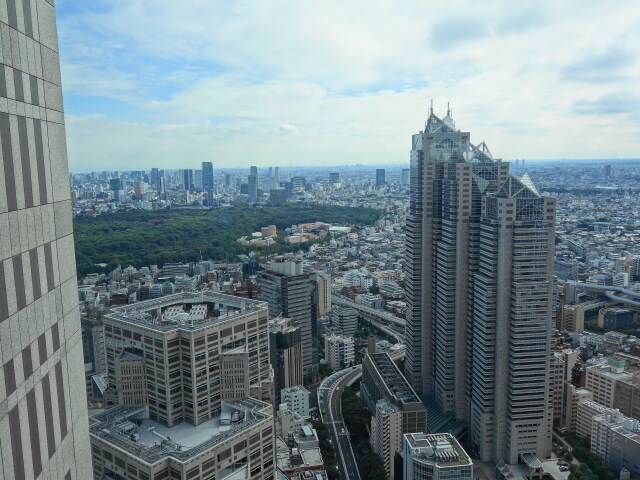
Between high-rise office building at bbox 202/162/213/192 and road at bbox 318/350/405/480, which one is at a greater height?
high-rise office building at bbox 202/162/213/192

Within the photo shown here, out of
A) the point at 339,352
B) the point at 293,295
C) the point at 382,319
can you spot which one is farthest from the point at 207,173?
the point at 293,295

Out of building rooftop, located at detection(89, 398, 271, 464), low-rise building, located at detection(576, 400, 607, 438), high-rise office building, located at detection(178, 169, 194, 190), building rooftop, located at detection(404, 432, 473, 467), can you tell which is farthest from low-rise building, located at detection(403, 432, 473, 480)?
high-rise office building, located at detection(178, 169, 194, 190)

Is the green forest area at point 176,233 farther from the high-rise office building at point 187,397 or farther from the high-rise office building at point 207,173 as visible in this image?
the high-rise office building at point 187,397

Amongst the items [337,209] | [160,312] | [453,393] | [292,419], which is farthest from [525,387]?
[337,209]

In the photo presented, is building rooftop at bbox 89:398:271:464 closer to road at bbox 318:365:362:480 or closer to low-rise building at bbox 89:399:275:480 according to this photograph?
low-rise building at bbox 89:399:275:480

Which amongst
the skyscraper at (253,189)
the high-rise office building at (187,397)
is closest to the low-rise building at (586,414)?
the high-rise office building at (187,397)
